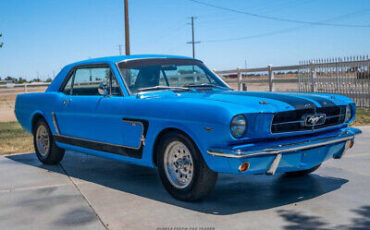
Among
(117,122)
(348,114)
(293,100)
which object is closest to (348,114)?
(348,114)

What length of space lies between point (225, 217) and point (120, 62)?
7.86 ft

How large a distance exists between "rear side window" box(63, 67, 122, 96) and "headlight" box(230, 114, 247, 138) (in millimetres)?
1753

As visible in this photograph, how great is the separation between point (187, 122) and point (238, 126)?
19.9 inches

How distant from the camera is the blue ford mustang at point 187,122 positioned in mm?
4074

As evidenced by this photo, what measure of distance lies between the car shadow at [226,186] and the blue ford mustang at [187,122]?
233mm

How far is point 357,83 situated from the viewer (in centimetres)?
1468

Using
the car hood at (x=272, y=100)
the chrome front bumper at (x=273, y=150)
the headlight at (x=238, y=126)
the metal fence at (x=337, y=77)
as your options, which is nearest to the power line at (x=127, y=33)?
the metal fence at (x=337, y=77)

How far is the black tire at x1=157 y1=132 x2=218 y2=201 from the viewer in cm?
427

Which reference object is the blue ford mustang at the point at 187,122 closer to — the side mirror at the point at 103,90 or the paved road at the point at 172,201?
the side mirror at the point at 103,90

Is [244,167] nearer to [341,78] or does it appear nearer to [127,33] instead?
[341,78]

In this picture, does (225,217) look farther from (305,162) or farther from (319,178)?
(319,178)

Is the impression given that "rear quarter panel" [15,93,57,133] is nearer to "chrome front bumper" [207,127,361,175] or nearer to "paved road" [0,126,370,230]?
"paved road" [0,126,370,230]

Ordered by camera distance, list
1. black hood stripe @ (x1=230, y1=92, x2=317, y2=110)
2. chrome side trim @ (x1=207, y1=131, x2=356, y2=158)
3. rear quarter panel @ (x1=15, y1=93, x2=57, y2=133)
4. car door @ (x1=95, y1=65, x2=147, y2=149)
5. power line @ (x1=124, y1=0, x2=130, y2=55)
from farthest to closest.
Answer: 1. power line @ (x1=124, y1=0, x2=130, y2=55)
2. rear quarter panel @ (x1=15, y1=93, x2=57, y2=133)
3. car door @ (x1=95, y1=65, x2=147, y2=149)
4. black hood stripe @ (x1=230, y1=92, x2=317, y2=110)
5. chrome side trim @ (x1=207, y1=131, x2=356, y2=158)

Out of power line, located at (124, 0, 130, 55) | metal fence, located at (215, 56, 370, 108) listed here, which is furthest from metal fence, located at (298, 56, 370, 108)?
power line, located at (124, 0, 130, 55)
